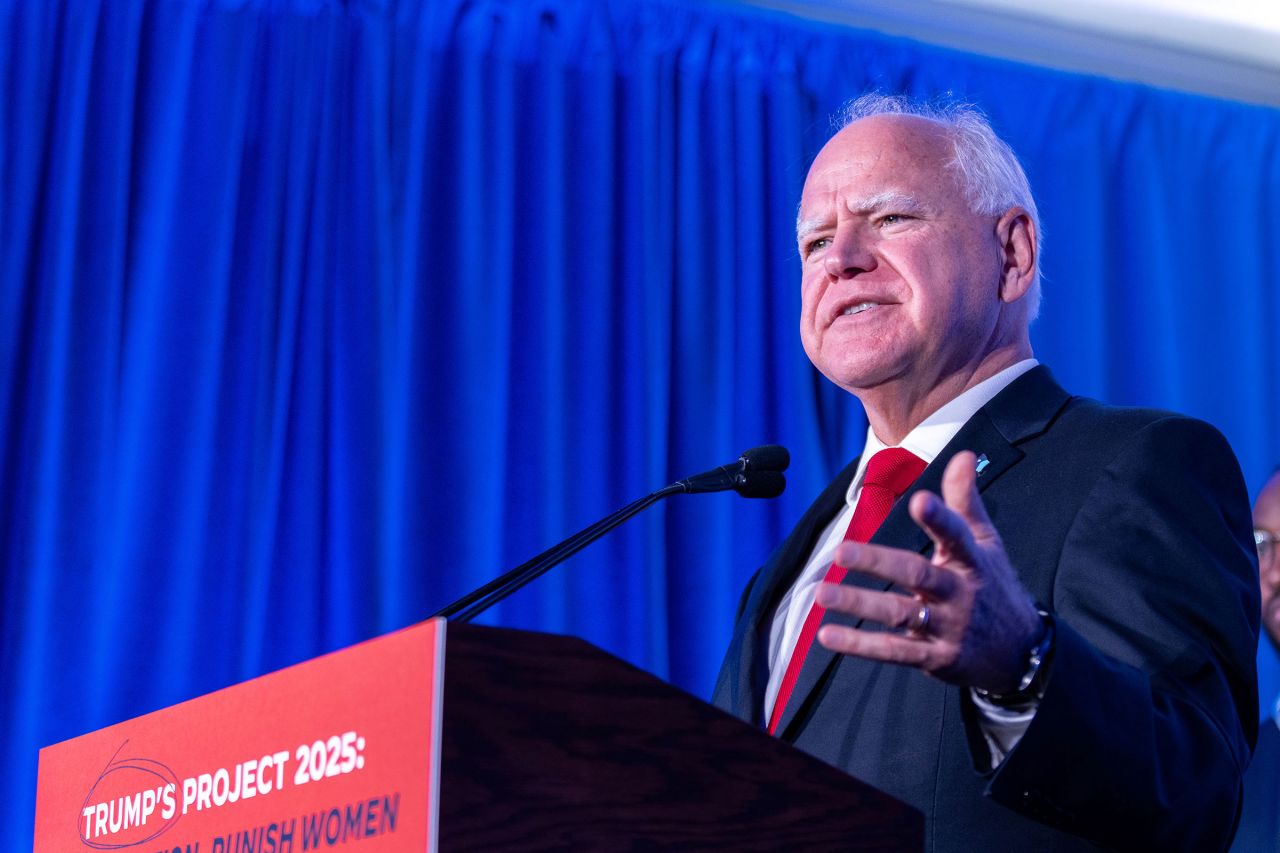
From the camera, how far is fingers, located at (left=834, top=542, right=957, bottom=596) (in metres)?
0.96

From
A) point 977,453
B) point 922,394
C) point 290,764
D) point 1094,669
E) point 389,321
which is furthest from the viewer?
point 389,321

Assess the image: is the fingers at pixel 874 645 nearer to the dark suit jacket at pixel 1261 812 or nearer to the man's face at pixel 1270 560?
the dark suit jacket at pixel 1261 812

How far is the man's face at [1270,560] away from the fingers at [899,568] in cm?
278

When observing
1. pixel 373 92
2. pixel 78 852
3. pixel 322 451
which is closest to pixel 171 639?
pixel 322 451

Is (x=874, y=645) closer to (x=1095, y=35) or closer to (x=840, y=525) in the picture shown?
(x=840, y=525)

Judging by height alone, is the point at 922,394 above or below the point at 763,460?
above

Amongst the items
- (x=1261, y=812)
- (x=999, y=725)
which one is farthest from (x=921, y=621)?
(x=1261, y=812)

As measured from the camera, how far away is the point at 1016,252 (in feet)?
7.36

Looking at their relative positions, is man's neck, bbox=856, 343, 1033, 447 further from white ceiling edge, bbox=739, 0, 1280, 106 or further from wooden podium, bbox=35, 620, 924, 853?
white ceiling edge, bbox=739, 0, 1280, 106

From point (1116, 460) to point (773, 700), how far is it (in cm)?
58

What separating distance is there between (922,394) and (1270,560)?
6.18 feet

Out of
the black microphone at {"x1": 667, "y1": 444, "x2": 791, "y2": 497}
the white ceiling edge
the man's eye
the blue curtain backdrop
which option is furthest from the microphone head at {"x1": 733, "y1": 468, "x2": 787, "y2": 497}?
the white ceiling edge

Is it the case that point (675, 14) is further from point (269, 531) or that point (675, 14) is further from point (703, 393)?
point (269, 531)

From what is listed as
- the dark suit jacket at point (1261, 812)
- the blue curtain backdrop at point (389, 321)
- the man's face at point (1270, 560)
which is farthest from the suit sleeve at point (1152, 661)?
the man's face at point (1270, 560)
